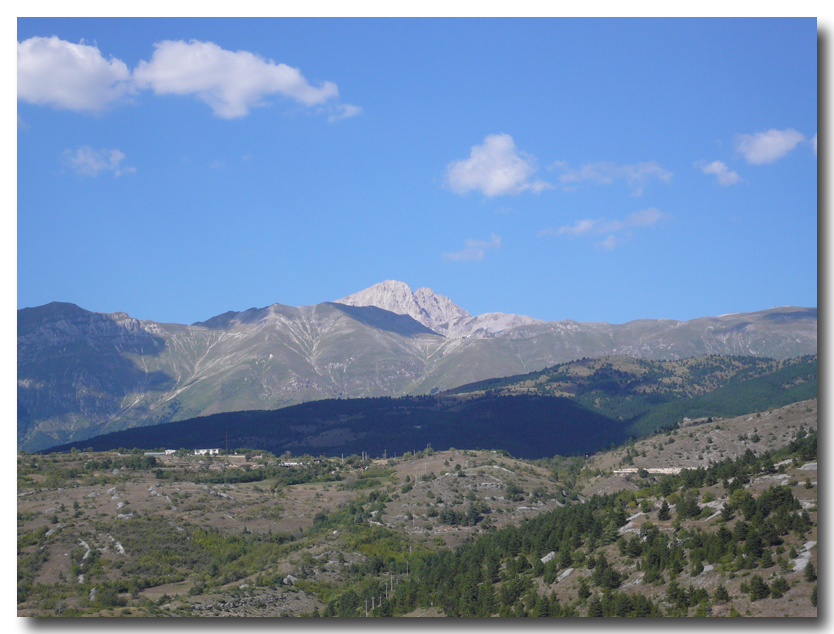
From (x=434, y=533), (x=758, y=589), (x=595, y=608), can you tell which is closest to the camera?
(x=758, y=589)

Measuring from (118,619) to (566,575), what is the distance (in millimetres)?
21576

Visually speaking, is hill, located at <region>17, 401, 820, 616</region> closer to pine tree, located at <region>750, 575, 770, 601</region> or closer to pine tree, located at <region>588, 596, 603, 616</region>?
pine tree, located at <region>750, 575, 770, 601</region>

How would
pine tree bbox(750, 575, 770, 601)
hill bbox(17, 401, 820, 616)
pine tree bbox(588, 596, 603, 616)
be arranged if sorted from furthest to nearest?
hill bbox(17, 401, 820, 616) < pine tree bbox(588, 596, 603, 616) < pine tree bbox(750, 575, 770, 601)

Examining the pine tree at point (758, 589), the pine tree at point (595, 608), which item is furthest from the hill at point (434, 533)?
the pine tree at point (595, 608)

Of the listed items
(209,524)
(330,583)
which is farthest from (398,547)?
(209,524)

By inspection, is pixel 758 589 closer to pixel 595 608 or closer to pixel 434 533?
pixel 595 608

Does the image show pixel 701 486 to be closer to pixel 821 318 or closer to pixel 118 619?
pixel 821 318

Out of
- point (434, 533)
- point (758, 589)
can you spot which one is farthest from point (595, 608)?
point (434, 533)

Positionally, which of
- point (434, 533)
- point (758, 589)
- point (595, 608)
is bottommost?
point (434, 533)

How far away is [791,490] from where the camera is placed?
38.0 m

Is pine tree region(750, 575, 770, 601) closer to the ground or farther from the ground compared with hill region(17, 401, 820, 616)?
farther from the ground

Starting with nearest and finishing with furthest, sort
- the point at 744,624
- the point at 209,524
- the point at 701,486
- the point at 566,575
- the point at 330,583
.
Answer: the point at 744,624, the point at 566,575, the point at 701,486, the point at 330,583, the point at 209,524

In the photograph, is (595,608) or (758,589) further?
(595,608)

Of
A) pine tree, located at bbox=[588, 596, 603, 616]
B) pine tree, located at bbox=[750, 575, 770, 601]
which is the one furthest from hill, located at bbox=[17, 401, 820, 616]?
pine tree, located at bbox=[588, 596, 603, 616]
